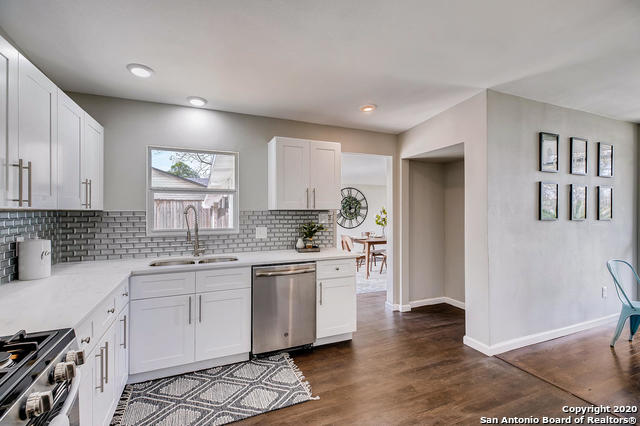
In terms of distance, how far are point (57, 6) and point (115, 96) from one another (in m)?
1.31

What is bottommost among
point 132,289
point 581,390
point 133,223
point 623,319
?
point 581,390

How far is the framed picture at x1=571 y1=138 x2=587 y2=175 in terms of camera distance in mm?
3232

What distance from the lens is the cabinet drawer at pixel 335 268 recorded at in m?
2.96

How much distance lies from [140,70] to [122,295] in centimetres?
172

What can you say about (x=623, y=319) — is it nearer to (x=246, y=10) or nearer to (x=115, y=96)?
(x=246, y=10)

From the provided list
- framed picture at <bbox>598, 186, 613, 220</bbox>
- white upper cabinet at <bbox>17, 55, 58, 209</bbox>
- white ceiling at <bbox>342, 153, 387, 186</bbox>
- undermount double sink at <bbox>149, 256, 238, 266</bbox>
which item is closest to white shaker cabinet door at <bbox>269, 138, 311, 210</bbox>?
undermount double sink at <bbox>149, 256, 238, 266</bbox>

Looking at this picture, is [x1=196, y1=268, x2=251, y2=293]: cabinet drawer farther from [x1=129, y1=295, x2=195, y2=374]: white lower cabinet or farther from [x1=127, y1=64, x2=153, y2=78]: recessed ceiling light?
[x1=127, y1=64, x2=153, y2=78]: recessed ceiling light

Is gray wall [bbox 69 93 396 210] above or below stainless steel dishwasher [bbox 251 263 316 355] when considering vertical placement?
above

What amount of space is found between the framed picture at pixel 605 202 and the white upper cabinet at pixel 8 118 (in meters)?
5.18

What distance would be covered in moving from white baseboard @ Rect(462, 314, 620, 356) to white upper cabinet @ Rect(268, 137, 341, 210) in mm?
2006

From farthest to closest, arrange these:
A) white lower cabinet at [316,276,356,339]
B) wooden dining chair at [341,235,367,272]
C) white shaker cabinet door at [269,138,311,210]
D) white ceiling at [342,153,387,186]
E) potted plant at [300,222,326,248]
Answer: wooden dining chair at [341,235,367,272] → white ceiling at [342,153,387,186] → potted plant at [300,222,326,248] → white shaker cabinet door at [269,138,311,210] → white lower cabinet at [316,276,356,339]

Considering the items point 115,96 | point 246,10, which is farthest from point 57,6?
point 115,96

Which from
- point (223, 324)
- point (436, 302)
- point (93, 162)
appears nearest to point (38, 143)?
point (93, 162)

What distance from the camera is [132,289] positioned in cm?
228
